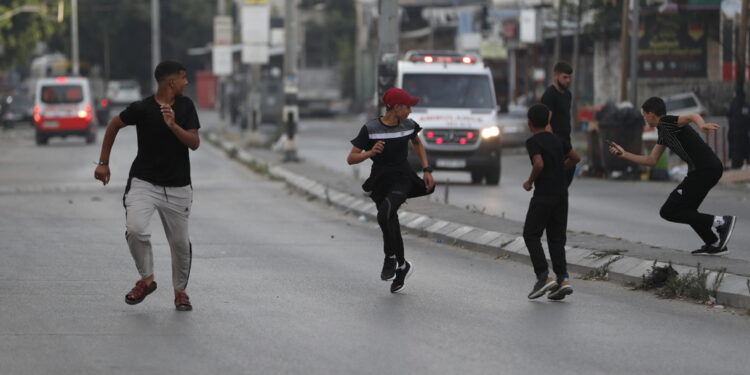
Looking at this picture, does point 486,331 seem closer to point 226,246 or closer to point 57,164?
point 226,246

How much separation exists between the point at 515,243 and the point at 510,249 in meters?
0.18

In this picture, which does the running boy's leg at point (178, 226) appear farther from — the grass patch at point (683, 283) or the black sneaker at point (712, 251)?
the black sneaker at point (712, 251)

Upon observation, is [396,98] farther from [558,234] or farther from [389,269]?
[558,234]

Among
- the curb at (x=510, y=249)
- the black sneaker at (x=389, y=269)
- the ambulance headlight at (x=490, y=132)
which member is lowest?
the curb at (x=510, y=249)

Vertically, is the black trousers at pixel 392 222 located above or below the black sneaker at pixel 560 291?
above

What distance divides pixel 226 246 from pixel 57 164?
67.9ft

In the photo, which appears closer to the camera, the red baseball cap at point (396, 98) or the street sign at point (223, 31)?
the red baseball cap at point (396, 98)

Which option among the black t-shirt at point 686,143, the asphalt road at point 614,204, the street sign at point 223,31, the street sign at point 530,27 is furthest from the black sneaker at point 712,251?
the street sign at point 530,27

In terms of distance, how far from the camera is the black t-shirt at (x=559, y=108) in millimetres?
15703

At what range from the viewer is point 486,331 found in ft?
31.6

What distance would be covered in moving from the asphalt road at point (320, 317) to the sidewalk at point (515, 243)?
10.2 inches

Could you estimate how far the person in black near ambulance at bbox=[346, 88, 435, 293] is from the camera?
11.8 meters

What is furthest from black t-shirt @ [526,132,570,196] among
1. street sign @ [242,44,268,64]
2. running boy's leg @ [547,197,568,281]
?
street sign @ [242,44,268,64]

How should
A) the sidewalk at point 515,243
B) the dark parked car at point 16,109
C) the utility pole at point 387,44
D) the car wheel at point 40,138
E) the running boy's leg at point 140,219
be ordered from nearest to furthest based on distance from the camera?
the running boy's leg at point 140,219 → the sidewalk at point 515,243 → the utility pole at point 387,44 → the car wheel at point 40,138 → the dark parked car at point 16,109
